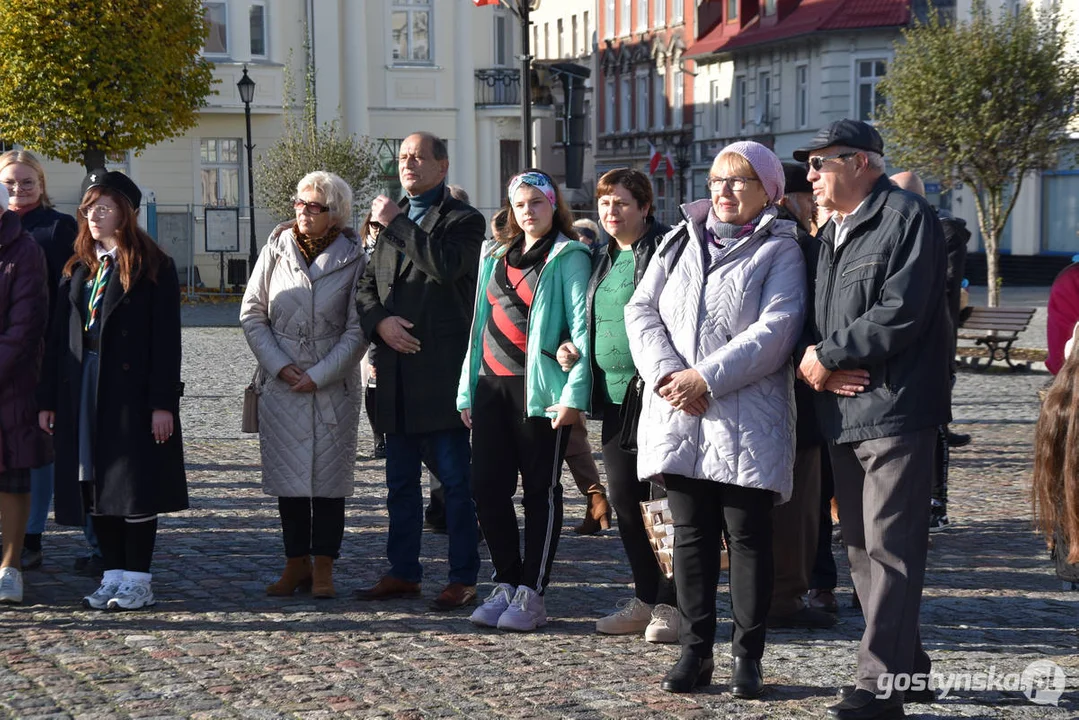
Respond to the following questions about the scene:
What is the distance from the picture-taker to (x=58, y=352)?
7.33 metres

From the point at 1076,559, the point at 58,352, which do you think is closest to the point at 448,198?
the point at 58,352

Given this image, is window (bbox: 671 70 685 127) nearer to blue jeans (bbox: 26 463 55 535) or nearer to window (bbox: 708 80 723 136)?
window (bbox: 708 80 723 136)

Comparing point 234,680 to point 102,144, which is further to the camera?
point 102,144

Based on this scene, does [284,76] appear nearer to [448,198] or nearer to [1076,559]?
[448,198]

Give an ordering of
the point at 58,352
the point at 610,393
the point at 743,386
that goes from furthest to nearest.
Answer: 1. the point at 58,352
2. the point at 610,393
3. the point at 743,386

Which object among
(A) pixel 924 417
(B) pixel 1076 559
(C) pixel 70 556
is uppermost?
(A) pixel 924 417

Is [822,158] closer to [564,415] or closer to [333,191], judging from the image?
[564,415]

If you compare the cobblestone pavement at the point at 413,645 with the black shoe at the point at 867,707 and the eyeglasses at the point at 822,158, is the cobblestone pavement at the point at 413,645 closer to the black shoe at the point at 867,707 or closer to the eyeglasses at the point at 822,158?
the black shoe at the point at 867,707

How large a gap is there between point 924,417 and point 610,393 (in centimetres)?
165

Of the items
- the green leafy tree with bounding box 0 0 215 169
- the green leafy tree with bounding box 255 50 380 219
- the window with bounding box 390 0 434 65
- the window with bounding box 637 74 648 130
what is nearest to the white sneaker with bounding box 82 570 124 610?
the green leafy tree with bounding box 0 0 215 169

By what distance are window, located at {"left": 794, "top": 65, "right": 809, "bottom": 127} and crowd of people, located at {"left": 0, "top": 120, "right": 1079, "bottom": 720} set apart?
44.2 meters

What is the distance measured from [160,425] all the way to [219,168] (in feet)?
106

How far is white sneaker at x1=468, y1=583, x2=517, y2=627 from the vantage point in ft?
22.5

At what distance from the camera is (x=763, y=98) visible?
5444 cm
